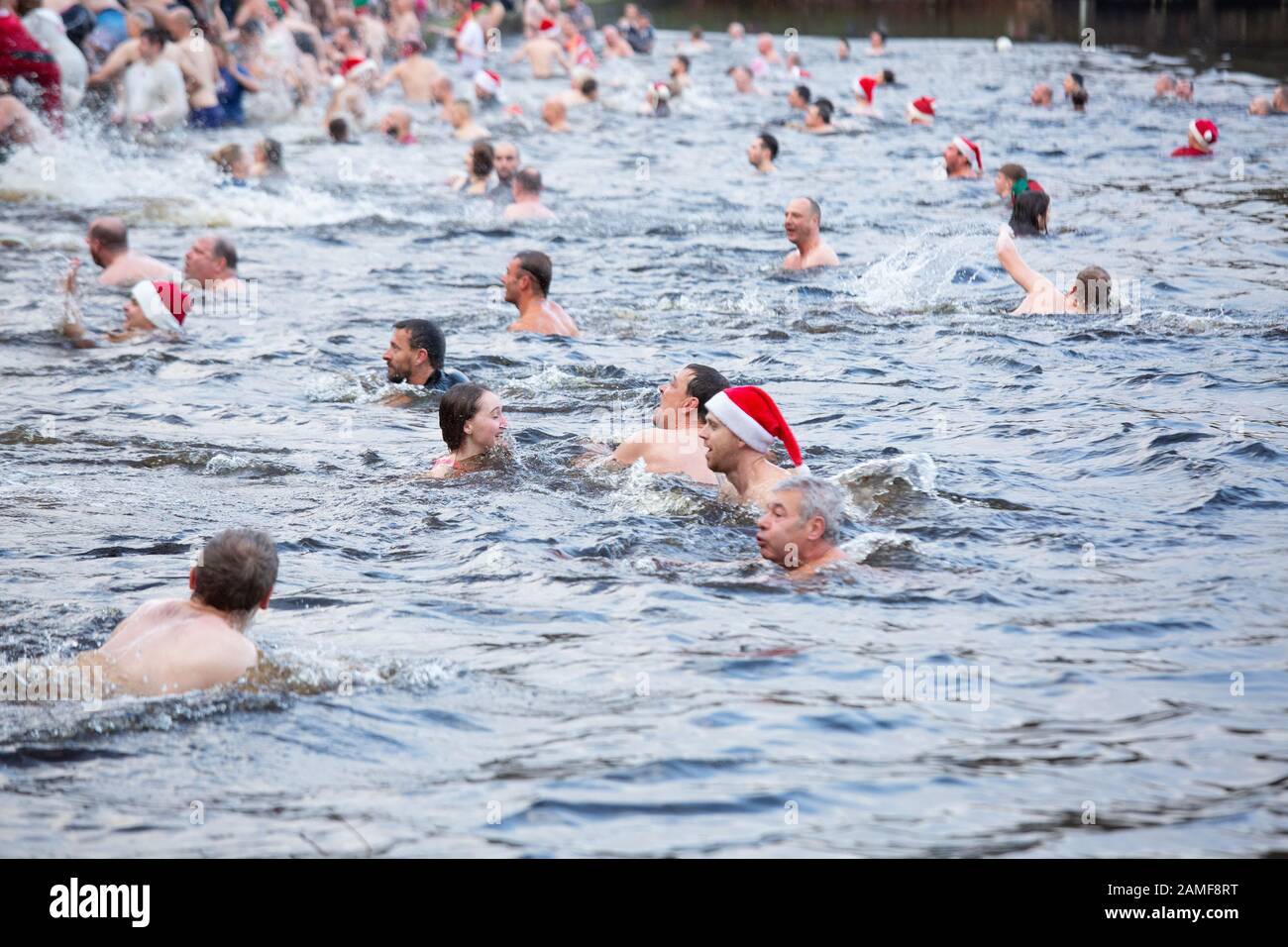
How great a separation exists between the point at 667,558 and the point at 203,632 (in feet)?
7.99

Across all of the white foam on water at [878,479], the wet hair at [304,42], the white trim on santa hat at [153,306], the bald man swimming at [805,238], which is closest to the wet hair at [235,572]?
the white foam on water at [878,479]

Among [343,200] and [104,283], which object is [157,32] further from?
[104,283]

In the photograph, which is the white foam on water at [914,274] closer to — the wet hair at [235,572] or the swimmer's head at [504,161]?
the swimmer's head at [504,161]

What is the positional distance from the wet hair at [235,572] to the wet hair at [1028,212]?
10732mm

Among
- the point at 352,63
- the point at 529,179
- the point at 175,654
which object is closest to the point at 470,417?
the point at 175,654

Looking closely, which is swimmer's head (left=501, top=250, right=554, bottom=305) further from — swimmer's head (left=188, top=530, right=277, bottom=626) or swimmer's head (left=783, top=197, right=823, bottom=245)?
swimmer's head (left=188, top=530, right=277, bottom=626)

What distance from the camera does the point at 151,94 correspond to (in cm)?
2200

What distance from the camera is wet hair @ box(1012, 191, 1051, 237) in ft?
49.1

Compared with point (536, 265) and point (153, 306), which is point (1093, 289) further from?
point (153, 306)

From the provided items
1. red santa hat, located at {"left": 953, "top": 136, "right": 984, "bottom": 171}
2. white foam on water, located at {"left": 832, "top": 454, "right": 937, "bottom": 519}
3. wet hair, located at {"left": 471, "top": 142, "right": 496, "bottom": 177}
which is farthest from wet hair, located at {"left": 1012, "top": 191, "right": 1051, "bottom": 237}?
white foam on water, located at {"left": 832, "top": 454, "right": 937, "bottom": 519}

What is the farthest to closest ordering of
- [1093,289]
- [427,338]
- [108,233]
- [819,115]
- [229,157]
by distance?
[819,115] → [229,157] → [108,233] → [1093,289] → [427,338]

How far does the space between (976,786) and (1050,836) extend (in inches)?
15.5

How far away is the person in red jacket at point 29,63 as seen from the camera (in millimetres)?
18141
